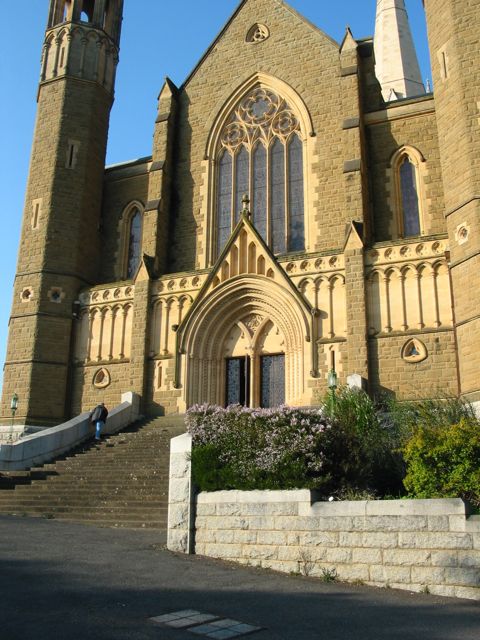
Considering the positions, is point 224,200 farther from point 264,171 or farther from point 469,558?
point 469,558

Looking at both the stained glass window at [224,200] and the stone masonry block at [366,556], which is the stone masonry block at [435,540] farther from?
the stained glass window at [224,200]

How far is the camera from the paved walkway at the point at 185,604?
18.0 ft

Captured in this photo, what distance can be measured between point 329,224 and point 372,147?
128 inches

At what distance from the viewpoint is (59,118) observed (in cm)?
2402

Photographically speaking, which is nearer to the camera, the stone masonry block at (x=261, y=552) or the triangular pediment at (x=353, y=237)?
the stone masonry block at (x=261, y=552)

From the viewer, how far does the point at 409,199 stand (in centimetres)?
2119

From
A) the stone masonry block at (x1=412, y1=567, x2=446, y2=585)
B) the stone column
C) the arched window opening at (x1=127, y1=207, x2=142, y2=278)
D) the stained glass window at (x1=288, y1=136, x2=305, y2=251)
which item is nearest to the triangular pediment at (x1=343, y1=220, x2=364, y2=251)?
the stained glass window at (x1=288, y1=136, x2=305, y2=251)

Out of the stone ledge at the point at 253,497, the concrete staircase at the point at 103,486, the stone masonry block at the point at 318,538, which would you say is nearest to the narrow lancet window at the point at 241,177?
the concrete staircase at the point at 103,486

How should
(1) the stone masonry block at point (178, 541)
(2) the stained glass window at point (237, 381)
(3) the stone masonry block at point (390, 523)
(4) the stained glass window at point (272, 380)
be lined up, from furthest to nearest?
(2) the stained glass window at point (237, 381) < (4) the stained glass window at point (272, 380) < (1) the stone masonry block at point (178, 541) < (3) the stone masonry block at point (390, 523)

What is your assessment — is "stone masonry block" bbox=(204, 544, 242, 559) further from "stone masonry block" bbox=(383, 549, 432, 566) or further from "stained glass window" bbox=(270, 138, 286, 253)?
"stained glass window" bbox=(270, 138, 286, 253)

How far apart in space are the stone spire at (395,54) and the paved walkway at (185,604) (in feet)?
117

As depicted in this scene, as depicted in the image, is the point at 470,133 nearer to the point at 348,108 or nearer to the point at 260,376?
the point at 348,108

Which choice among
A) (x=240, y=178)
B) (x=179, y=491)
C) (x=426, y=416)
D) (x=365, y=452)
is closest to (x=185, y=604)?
(x=179, y=491)

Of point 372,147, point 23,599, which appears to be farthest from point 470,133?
point 23,599
